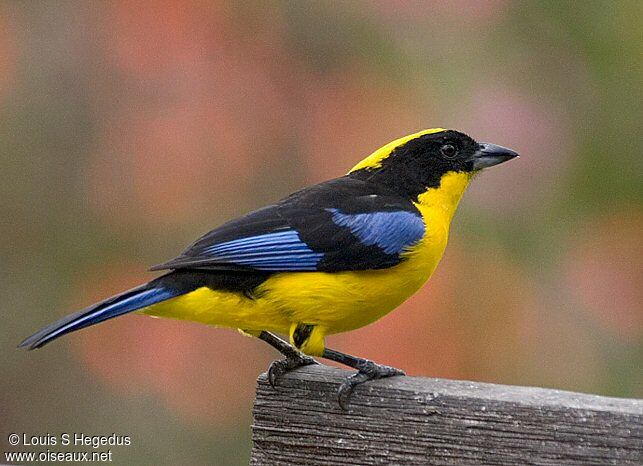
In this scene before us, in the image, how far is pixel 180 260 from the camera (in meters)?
3.52

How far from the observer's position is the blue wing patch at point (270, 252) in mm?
3570

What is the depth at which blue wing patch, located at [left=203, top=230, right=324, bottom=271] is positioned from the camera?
3.57 m

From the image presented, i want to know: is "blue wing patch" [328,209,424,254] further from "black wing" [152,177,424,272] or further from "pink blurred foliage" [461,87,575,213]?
"pink blurred foliage" [461,87,575,213]

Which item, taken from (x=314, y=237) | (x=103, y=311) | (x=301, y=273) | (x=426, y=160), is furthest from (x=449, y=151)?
(x=103, y=311)

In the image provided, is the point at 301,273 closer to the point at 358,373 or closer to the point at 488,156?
the point at 358,373

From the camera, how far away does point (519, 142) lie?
5.64 m

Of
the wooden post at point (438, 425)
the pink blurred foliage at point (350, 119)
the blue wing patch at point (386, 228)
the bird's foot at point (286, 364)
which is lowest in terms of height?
the wooden post at point (438, 425)

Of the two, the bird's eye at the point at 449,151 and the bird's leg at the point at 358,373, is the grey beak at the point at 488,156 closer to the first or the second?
the bird's eye at the point at 449,151

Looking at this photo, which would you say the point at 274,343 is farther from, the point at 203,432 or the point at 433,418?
the point at 203,432

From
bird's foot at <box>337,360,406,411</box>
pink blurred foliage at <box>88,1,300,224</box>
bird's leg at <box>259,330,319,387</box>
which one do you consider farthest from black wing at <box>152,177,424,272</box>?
pink blurred foliage at <box>88,1,300,224</box>

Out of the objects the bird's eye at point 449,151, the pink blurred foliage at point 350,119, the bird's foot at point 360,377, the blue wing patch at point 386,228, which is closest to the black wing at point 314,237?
the blue wing patch at point 386,228

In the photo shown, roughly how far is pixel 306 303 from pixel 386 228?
416 millimetres

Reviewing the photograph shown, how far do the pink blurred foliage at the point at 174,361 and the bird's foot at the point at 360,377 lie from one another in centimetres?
236

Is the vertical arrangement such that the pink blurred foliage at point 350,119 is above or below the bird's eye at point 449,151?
above
